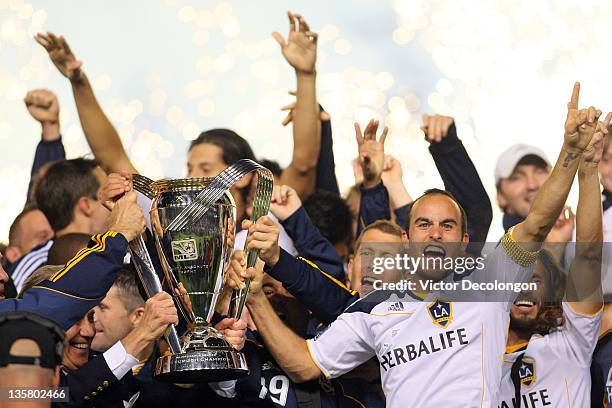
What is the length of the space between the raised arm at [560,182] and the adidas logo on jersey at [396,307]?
0.36 meters

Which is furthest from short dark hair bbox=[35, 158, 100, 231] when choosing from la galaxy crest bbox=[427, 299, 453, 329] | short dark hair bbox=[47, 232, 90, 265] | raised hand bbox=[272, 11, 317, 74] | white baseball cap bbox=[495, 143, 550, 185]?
white baseball cap bbox=[495, 143, 550, 185]

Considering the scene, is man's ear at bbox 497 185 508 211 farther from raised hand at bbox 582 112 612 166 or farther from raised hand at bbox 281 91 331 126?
raised hand at bbox 582 112 612 166

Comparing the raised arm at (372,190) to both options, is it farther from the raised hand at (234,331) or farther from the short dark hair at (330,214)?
the raised hand at (234,331)

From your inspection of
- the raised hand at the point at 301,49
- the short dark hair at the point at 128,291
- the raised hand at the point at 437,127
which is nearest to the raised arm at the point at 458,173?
the raised hand at the point at 437,127

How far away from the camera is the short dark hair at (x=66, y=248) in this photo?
11.3 ft

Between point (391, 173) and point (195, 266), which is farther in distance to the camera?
point (391, 173)

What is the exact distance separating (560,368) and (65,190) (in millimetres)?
1781

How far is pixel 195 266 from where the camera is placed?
283cm

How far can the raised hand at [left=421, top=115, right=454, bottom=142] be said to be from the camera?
12.5ft

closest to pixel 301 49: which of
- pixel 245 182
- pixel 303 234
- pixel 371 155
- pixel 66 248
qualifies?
pixel 371 155

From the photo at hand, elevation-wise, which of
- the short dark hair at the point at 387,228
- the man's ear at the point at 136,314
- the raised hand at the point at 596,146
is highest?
the raised hand at the point at 596,146

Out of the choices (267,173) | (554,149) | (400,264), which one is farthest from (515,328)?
(554,149)

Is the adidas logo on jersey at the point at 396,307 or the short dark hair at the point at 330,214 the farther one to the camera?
the short dark hair at the point at 330,214

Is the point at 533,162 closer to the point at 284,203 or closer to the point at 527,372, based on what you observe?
the point at 284,203
